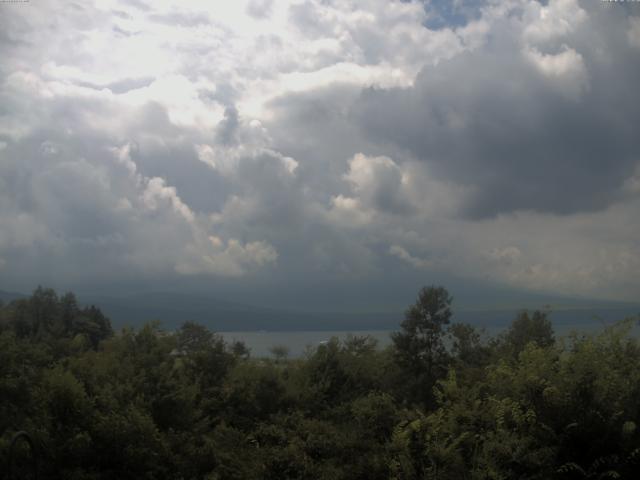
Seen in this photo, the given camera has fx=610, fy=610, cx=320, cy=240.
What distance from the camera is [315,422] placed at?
1800 cm

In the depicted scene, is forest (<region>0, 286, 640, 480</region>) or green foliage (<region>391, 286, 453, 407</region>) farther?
green foliage (<region>391, 286, 453, 407</region>)

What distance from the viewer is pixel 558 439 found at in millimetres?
12773

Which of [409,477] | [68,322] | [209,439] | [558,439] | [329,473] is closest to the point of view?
[558,439]

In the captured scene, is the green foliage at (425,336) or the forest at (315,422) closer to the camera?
the forest at (315,422)

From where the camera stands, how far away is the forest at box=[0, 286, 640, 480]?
12719mm

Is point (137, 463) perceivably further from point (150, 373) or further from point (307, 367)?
point (307, 367)

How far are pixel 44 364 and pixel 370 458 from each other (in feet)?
54.0

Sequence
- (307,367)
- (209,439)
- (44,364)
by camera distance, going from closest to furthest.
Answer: (209,439)
(44,364)
(307,367)

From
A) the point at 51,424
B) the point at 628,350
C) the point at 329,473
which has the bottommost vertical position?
the point at 329,473

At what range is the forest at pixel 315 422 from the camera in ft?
41.7

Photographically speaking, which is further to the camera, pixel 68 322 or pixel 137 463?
pixel 68 322

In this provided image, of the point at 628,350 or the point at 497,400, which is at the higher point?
the point at 628,350

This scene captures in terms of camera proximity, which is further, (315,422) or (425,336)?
(425,336)

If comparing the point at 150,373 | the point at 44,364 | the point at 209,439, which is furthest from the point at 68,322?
the point at 209,439
